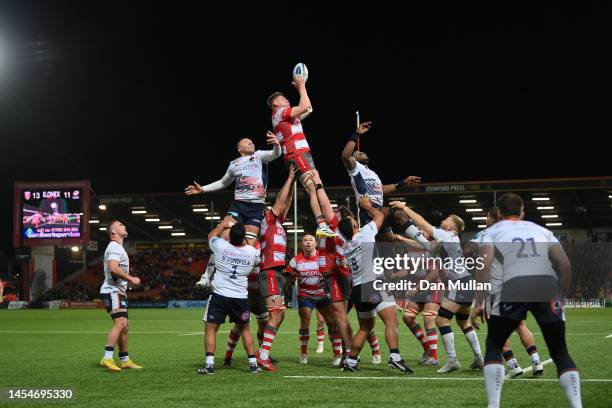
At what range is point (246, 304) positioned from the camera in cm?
1154

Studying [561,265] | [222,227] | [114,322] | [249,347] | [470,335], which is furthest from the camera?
[222,227]

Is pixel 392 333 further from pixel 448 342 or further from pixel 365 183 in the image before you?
pixel 365 183

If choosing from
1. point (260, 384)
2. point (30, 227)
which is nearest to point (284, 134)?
point (260, 384)

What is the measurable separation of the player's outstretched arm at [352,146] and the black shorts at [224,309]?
3003 millimetres

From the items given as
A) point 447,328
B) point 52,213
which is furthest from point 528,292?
point 52,213

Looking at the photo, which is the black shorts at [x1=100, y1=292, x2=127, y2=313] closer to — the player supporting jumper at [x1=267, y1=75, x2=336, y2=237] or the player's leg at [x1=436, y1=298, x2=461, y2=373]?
the player supporting jumper at [x1=267, y1=75, x2=336, y2=237]

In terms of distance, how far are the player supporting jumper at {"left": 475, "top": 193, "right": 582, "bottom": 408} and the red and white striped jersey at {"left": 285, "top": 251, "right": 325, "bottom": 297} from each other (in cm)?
638

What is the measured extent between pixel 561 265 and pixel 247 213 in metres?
6.78

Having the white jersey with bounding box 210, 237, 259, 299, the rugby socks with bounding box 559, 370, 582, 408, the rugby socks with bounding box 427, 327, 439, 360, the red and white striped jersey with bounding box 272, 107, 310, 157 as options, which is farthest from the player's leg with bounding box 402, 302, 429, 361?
the rugby socks with bounding box 559, 370, 582, 408

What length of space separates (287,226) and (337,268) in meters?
54.0

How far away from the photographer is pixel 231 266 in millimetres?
11273

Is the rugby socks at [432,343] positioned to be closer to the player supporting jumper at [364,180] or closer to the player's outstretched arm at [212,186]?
the player supporting jumper at [364,180]

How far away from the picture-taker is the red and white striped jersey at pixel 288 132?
1221cm

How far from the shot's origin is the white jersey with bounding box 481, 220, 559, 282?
7.10 m
